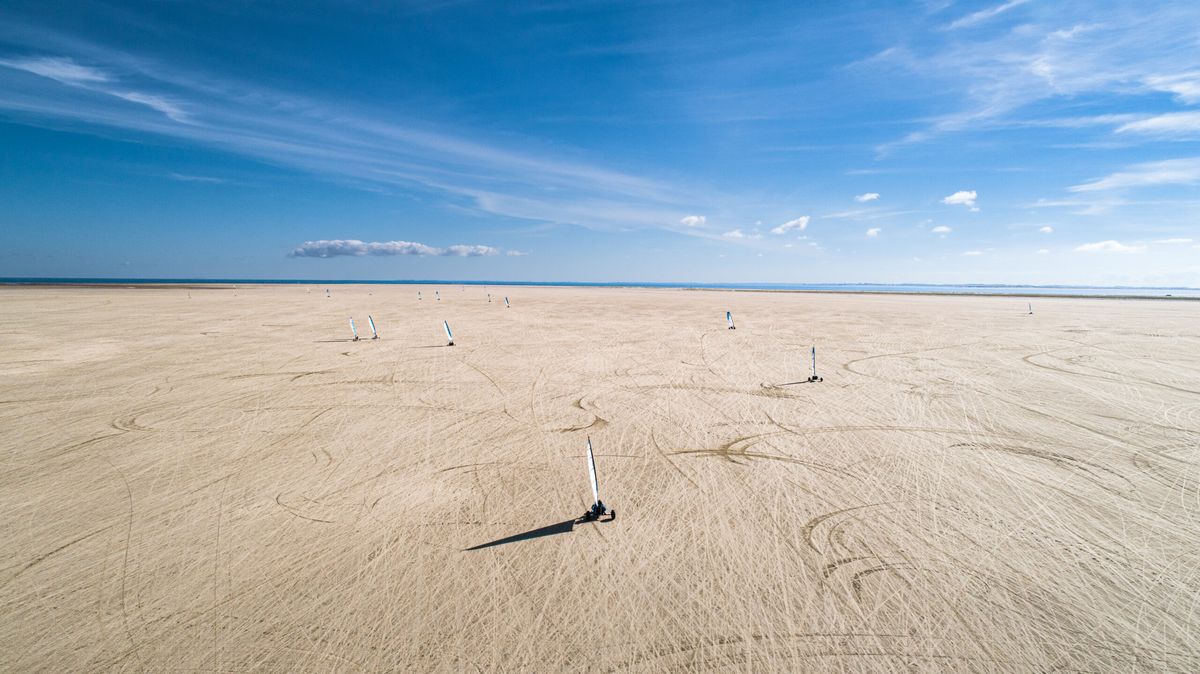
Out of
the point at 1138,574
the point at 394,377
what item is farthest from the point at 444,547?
the point at 394,377

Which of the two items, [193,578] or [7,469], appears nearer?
[193,578]

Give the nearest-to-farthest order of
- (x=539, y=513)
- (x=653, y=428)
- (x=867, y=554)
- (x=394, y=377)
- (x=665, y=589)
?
(x=665, y=589) < (x=867, y=554) < (x=539, y=513) < (x=653, y=428) < (x=394, y=377)

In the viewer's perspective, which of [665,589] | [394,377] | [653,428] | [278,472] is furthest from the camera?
[394,377]

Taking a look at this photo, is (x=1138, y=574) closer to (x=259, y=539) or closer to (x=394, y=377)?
(x=259, y=539)

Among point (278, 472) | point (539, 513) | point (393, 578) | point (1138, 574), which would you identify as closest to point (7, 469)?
point (278, 472)

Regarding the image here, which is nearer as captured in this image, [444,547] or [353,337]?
[444,547]

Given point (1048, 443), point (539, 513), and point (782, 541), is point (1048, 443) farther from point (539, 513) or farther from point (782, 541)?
point (539, 513)
